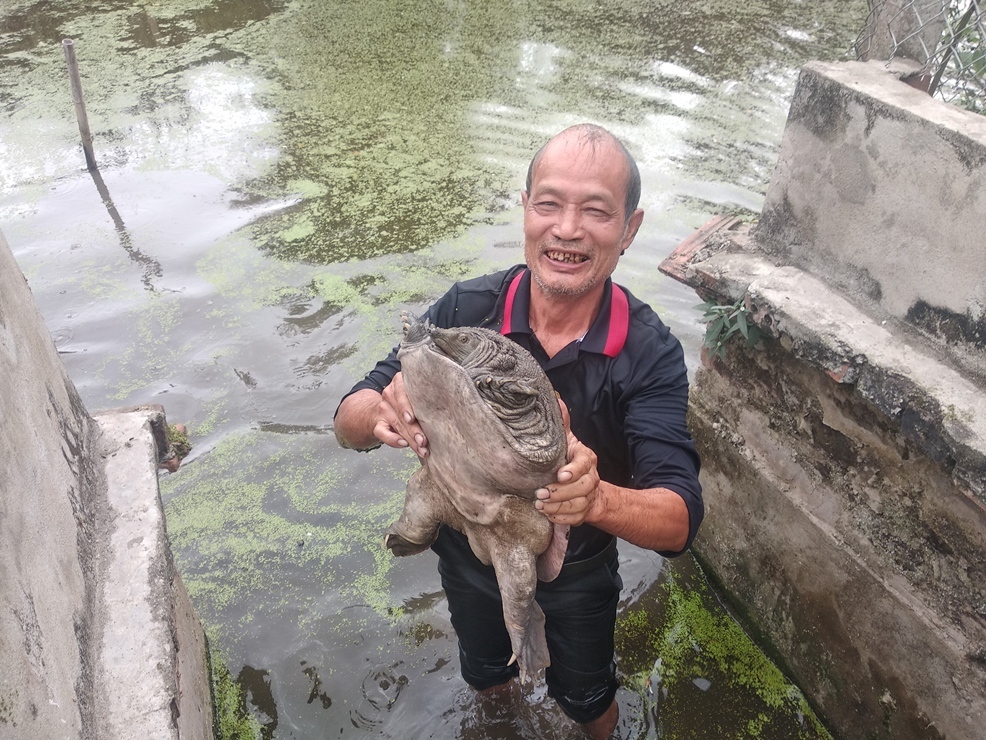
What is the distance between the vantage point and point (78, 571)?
1959mm

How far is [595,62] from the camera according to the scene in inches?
309

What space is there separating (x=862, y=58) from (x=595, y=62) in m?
5.58

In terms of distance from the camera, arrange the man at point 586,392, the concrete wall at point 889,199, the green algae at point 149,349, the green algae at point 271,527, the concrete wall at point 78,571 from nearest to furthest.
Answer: the concrete wall at point 78,571 → the man at point 586,392 → the concrete wall at point 889,199 → the green algae at point 271,527 → the green algae at point 149,349

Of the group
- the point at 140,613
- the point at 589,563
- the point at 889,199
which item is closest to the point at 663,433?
the point at 589,563

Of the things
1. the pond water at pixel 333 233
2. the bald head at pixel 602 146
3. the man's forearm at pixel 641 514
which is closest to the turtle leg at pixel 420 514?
the man's forearm at pixel 641 514

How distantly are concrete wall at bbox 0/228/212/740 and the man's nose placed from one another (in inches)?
54.2

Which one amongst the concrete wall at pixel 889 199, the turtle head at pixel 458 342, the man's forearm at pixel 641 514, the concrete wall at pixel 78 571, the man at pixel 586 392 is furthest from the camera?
the concrete wall at pixel 889 199

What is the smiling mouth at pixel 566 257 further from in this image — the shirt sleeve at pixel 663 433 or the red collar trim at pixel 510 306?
the shirt sleeve at pixel 663 433

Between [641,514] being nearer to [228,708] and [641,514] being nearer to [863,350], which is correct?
[863,350]

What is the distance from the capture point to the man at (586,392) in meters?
1.86

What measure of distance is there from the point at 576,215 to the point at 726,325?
999 millimetres

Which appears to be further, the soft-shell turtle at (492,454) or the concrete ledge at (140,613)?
the concrete ledge at (140,613)

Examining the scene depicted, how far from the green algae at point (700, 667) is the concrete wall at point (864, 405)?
0.37 ft

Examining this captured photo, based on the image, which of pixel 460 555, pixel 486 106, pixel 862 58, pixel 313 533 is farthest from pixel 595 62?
pixel 460 555
